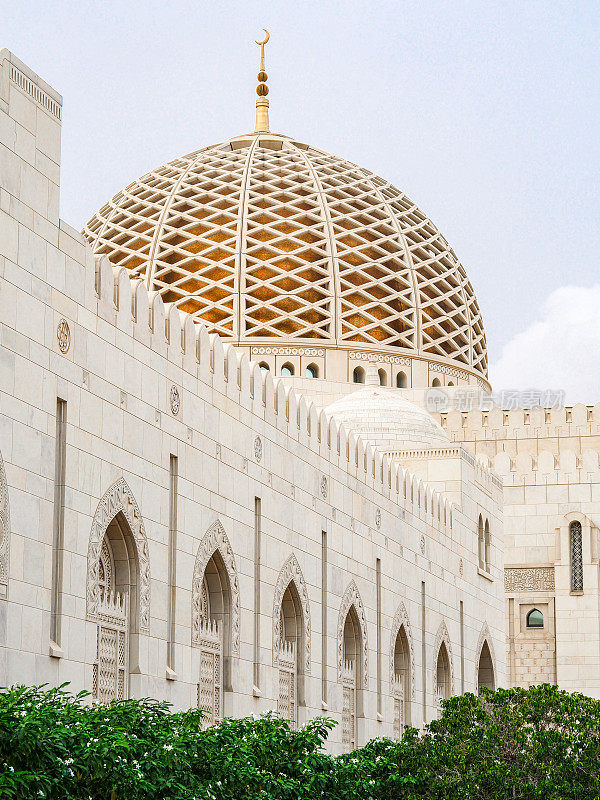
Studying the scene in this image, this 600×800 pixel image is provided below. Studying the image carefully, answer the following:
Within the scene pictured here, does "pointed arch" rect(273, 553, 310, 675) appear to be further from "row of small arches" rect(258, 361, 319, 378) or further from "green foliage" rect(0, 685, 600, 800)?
"row of small arches" rect(258, 361, 319, 378)

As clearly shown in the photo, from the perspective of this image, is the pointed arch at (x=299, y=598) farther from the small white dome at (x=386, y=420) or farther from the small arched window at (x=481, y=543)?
the small arched window at (x=481, y=543)

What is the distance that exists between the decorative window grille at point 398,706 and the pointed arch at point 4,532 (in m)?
10.5

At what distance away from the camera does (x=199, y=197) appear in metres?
32.8

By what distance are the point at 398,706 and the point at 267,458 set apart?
18.9 ft

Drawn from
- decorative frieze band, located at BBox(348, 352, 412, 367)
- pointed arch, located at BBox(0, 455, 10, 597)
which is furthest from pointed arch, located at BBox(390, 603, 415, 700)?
decorative frieze band, located at BBox(348, 352, 412, 367)

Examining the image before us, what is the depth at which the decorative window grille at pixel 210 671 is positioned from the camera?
14635mm

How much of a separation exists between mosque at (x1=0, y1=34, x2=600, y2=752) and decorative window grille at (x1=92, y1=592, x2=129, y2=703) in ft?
0.08

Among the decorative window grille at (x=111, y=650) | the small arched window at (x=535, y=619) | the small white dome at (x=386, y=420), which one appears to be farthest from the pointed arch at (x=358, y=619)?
the small arched window at (x=535, y=619)

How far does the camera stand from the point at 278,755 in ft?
41.9

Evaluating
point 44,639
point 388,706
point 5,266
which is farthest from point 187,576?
point 388,706

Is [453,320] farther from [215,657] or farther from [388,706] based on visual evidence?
[215,657]

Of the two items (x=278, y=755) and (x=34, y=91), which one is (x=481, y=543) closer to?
(x=278, y=755)

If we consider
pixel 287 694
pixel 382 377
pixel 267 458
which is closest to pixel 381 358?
pixel 382 377

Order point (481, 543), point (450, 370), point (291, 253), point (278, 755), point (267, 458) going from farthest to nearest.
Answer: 1. point (450, 370)
2. point (291, 253)
3. point (481, 543)
4. point (267, 458)
5. point (278, 755)
